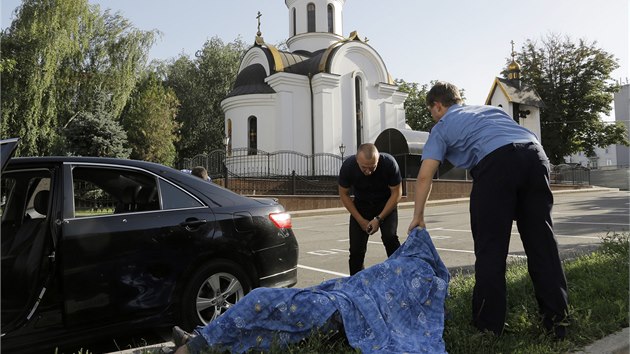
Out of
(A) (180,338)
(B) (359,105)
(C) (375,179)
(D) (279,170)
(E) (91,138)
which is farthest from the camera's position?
(B) (359,105)

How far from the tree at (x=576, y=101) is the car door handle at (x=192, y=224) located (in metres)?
49.0

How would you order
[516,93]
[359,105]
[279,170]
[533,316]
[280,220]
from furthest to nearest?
[516,93]
[359,105]
[279,170]
[280,220]
[533,316]

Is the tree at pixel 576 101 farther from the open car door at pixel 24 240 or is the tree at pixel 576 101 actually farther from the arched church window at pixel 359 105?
the open car door at pixel 24 240

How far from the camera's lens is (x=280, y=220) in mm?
4691

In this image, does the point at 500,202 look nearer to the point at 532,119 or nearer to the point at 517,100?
the point at 517,100

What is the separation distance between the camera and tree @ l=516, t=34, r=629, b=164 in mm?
46625

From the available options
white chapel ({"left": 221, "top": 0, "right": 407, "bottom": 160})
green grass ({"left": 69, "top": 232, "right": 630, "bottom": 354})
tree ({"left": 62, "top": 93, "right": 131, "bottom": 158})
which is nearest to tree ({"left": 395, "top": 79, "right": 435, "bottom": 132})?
white chapel ({"left": 221, "top": 0, "right": 407, "bottom": 160})

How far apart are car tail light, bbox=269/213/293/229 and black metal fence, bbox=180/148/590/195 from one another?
59.8ft

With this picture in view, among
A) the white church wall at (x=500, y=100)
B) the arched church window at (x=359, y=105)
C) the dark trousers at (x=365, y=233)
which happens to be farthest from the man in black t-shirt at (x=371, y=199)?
the white church wall at (x=500, y=100)

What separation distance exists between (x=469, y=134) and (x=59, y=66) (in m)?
32.0

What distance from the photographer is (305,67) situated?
107 feet

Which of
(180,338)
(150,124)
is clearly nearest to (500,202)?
(180,338)

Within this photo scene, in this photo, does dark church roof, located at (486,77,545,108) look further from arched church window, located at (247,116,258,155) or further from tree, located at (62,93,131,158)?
tree, located at (62,93,131,158)

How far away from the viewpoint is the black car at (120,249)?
11.0 feet
